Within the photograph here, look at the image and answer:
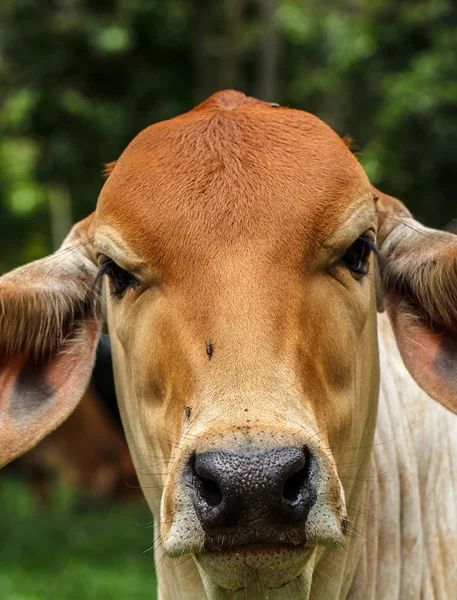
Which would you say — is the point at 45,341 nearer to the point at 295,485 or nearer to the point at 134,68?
the point at 295,485

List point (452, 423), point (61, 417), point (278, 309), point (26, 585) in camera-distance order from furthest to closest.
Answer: point (26, 585) < point (452, 423) < point (61, 417) < point (278, 309)

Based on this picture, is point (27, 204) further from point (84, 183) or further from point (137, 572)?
point (137, 572)

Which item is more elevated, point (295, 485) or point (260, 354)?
point (260, 354)

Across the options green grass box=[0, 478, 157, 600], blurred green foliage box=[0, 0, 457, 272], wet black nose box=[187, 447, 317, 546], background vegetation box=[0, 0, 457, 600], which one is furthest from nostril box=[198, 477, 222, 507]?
blurred green foliage box=[0, 0, 457, 272]

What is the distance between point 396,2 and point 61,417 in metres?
9.85

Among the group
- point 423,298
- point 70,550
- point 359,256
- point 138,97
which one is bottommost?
point 70,550

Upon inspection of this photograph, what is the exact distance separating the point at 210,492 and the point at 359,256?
1.21m

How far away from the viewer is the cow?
10.4 feet

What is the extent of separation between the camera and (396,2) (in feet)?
42.0

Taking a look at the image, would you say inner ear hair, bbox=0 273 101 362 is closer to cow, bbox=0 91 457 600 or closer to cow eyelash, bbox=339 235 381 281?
cow, bbox=0 91 457 600

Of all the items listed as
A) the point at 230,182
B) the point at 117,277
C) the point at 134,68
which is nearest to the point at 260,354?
the point at 230,182

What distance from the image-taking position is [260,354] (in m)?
3.34

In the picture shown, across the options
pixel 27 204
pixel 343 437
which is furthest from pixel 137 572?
pixel 27 204

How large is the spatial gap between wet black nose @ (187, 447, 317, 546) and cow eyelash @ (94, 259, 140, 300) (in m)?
1.02
